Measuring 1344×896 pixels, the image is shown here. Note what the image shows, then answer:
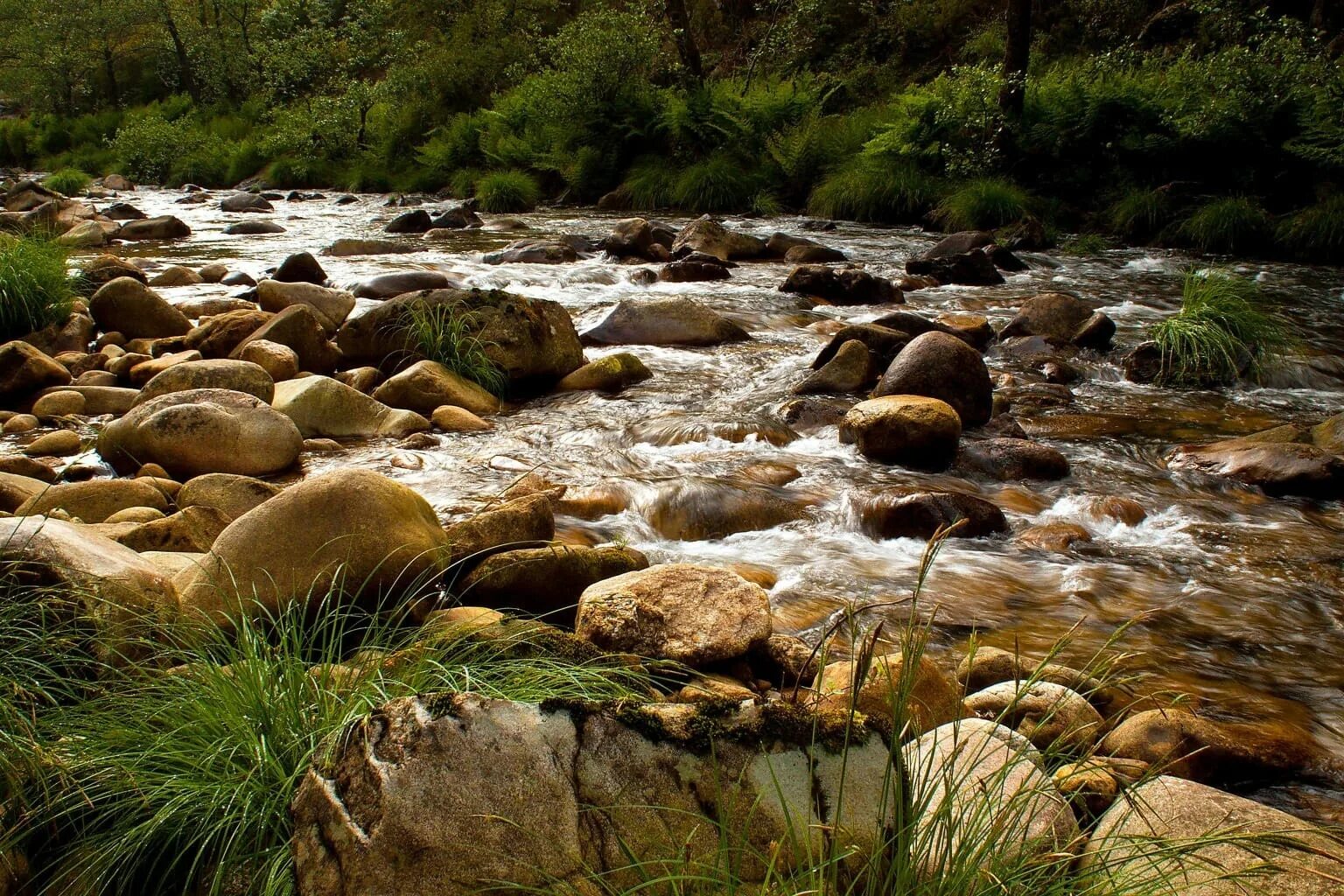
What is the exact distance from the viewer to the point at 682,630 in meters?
2.97

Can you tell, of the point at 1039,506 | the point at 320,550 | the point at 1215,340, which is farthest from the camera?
the point at 1215,340

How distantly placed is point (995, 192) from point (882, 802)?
44.0 feet

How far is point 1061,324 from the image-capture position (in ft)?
26.9

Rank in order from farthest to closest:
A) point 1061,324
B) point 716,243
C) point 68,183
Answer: point 68,183 → point 716,243 → point 1061,324

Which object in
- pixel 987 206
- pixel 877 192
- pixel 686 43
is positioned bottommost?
pixel 987 206

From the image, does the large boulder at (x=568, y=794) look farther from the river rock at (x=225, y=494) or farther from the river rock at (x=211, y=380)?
the river rock at (x=211, y=380)

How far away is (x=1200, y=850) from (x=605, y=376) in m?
5.49

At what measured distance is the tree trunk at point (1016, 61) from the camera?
13414 millimetres

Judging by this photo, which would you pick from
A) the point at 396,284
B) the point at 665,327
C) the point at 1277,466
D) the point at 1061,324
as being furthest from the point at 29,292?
the point at 1277,466

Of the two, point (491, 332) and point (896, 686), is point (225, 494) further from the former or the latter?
point (896, 686)

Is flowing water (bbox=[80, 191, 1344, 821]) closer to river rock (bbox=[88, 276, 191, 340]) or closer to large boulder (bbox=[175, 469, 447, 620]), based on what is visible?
A: large boulder (bbox=[175, 469, 447, 620])

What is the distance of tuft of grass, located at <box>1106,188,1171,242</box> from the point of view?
42.0 ft

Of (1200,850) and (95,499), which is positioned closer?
(1200,850)

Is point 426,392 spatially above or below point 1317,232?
below
